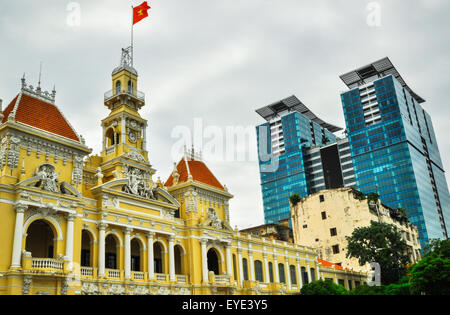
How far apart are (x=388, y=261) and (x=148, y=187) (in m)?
33.4

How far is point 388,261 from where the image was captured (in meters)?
55.1

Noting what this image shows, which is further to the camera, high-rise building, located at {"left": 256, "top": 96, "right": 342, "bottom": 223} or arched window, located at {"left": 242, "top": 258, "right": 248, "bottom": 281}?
high-rise building, located at {"left": 256, "top": 96, "right": 342, "bottom": 223}

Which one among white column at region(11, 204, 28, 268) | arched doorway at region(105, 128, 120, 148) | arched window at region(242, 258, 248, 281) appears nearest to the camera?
white column at region(11, 204, 28, 268)

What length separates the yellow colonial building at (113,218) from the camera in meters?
29.2

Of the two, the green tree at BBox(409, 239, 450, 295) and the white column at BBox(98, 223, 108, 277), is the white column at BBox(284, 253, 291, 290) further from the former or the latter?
the white column at BBox(98, 223, 108, 277)

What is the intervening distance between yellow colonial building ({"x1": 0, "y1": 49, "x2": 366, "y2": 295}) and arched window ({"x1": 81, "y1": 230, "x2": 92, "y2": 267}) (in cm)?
9

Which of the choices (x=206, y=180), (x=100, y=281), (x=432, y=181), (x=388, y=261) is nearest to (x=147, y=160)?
(x=206, y=180)

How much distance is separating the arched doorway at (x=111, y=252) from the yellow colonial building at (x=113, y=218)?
Answer: 0.10 metres

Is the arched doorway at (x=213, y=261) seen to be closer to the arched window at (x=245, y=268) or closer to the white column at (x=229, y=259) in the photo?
the white column at (x=229, y=259)

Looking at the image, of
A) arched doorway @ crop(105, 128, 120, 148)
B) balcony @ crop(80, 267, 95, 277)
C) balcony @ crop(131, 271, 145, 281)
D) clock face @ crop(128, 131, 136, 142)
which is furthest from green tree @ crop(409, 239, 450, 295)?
arched doorway @ crop(105, 128, 120, 148)

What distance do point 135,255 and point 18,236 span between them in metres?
13.1

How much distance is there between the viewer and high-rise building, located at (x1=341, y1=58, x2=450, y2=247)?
12462 centimetres
